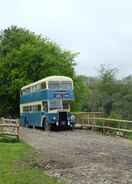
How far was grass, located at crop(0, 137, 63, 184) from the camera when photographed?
457 inches

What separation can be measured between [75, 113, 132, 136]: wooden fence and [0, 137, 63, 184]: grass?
9.27 meters

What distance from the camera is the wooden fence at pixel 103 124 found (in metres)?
27.8

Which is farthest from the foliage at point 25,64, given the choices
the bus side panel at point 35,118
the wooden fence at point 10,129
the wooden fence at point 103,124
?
the wooden fence at point 10,129

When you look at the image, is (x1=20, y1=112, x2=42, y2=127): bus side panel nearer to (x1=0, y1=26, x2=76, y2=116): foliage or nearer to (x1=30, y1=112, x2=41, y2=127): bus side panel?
(x1=30, y1=112, x2=41, y2=127): bus side panel

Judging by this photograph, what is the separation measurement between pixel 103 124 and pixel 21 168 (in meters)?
17.7

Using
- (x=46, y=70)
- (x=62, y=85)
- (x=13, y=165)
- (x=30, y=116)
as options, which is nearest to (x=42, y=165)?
(x=13, y=165)

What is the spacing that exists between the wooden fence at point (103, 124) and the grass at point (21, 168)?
927 centimetres

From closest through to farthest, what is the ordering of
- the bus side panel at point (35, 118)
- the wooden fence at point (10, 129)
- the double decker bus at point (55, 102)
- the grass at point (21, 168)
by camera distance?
the grass at point (21, 168), the wooden fence at point (10, 129), the double decker bus at point (55, 102), the bus side panel at point (35, 118)

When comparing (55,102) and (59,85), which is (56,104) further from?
(59,85)

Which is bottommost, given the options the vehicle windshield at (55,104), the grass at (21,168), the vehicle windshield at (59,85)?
the grass at (21,168)

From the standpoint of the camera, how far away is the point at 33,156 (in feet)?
57.1

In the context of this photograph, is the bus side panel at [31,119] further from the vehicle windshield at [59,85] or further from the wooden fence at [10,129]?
the wooden fence at [10,129]

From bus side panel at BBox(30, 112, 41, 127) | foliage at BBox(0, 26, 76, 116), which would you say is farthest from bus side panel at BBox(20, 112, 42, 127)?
foliage at BBox(0, 26, 76, 116)

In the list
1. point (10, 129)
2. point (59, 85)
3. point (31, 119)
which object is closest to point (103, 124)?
point (59, 85)
